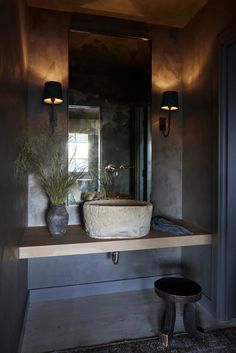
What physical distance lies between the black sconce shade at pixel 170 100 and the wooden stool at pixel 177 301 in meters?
1.54

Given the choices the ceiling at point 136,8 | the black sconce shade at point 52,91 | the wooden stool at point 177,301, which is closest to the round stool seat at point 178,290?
the wooden stool at point 177,301

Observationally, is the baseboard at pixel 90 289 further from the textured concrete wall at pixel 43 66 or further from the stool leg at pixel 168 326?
the stool leg at pixel 168 326

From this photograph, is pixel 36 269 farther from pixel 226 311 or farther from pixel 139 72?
pixel 139 72

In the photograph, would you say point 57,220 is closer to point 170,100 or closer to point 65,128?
point 65,128

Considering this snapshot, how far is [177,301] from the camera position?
176 centimetres

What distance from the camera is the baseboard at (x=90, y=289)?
2.45 m

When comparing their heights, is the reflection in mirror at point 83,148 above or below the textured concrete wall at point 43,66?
below

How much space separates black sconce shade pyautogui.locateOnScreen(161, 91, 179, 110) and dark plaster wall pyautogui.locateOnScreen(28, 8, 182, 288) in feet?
0.39

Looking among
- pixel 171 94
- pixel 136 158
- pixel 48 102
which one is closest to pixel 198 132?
pixel 171 94

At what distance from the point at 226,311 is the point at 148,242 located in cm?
89

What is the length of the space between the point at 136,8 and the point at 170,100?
84cm

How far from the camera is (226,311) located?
2137 mm

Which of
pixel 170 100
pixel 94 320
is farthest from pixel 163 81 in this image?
pixel 94 320

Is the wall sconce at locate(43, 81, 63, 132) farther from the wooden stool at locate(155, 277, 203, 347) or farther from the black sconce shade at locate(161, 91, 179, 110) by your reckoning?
the wooden stool at locate(155, 277, 203, 347)
